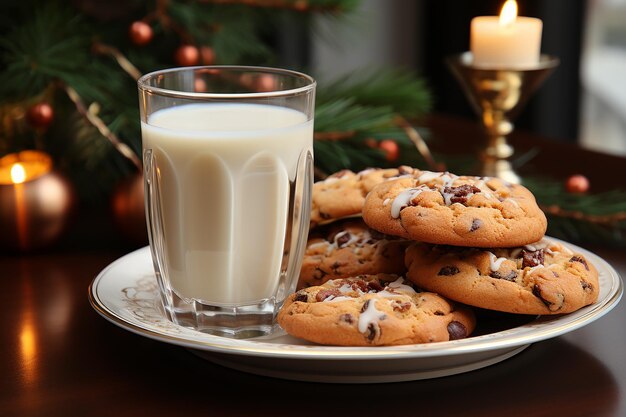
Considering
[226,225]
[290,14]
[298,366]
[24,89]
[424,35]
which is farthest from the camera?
[424,35]

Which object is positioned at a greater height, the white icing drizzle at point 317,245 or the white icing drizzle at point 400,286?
the white icing drizzle at point 400,286

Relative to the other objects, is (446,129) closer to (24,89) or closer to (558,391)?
(24,89)

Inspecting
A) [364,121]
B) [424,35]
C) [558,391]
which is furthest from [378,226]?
[424,35]

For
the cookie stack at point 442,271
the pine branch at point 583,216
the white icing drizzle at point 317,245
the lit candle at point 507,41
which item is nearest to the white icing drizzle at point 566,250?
the cookie stack at point 442,271

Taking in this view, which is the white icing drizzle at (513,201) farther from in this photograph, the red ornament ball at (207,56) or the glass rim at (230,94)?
the red ornament ball at (207,56)

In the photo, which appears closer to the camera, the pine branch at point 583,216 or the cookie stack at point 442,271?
the cookie stack at point 442,271

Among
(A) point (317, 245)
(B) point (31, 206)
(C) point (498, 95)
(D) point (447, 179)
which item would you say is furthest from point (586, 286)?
(B) point (31, 206)
